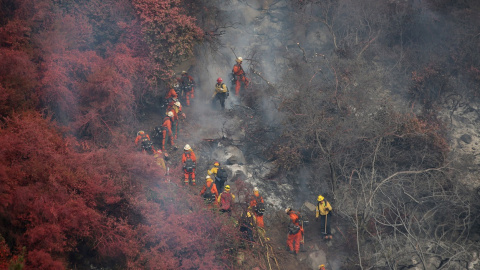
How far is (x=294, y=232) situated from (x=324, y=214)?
128cm

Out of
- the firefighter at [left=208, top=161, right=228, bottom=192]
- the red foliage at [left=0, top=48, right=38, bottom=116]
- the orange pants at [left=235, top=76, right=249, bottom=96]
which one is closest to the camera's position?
the red foliage at [left=0, top=48, right=38, bottom=116]

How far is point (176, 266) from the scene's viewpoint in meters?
11.2

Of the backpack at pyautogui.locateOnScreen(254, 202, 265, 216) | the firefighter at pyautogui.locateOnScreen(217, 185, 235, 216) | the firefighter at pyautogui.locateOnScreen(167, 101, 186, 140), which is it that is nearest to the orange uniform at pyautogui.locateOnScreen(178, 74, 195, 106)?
the firefighter at pyautogui.locateOnScreen(167, 101, 186, 140)

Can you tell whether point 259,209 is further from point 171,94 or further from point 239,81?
point 239,81

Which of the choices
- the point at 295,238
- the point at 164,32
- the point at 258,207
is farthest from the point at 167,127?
the point at 295,238

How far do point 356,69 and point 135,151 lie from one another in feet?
32.6

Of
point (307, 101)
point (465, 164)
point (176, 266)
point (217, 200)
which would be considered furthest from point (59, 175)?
point (465, 164)

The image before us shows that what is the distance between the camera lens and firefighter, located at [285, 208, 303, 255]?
13.0m

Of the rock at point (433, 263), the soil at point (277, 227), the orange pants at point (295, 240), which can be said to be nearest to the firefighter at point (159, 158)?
the soil at point (277, 227)

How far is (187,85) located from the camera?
688 inches

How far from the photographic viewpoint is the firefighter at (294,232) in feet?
42.6

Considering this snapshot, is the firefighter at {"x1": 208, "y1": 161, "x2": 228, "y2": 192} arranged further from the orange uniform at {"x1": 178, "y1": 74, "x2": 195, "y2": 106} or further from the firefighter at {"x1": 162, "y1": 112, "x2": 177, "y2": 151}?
the orange uniform at {"x1": 178, "y1": 74, "x2": 195, "y2": 106}

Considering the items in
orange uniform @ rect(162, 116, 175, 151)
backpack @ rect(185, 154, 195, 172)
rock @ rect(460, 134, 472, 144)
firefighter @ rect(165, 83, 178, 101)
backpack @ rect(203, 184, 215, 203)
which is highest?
firefighter @ rect(165, 83, 178, 101)

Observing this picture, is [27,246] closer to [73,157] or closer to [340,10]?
[73,157]
